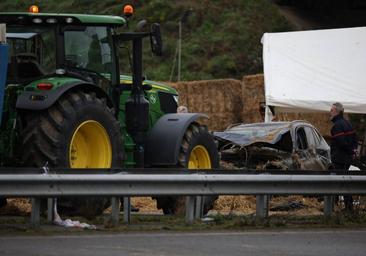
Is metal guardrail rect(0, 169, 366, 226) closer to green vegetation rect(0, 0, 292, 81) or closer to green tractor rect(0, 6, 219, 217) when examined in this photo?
Result: green tractor rect(0, 6, 219, 217)

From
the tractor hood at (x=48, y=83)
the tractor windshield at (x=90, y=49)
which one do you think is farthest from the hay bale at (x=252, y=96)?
the tractor hood at (x=48, y=83)

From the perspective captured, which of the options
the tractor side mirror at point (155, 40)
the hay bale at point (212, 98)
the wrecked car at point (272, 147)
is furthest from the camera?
the hay bale at point (212, 98)

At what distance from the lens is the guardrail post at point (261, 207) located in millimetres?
11902

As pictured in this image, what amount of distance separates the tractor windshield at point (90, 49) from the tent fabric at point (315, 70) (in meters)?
10.00

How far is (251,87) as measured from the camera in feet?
89.0

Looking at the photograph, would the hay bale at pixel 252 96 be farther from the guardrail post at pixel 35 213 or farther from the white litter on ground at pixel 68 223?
the guardrail post at pixel 35 213

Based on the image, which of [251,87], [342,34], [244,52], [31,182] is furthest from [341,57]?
[31,182]

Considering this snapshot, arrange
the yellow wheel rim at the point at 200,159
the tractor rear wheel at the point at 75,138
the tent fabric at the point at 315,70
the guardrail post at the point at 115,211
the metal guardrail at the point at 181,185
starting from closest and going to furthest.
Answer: the metal guardrail at the point at 181,185 < the guardrail post at the point at 115,211 < the tractor rear wheel at the point at 75,138 < the yellow wheel rim at the point at 200,159 < the tent fabric at the point at 315,70

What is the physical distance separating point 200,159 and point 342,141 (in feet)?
9.41

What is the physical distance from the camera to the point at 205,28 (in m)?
34.7

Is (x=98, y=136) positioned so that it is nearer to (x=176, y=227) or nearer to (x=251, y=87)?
(x=176, y=227)

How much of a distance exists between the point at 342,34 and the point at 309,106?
7.78 feet

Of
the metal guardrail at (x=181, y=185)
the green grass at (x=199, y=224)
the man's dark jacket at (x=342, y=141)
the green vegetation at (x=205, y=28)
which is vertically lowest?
the green grass at (x=199, y=224)

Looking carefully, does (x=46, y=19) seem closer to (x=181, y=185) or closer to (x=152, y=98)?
(x=152, y=98)
